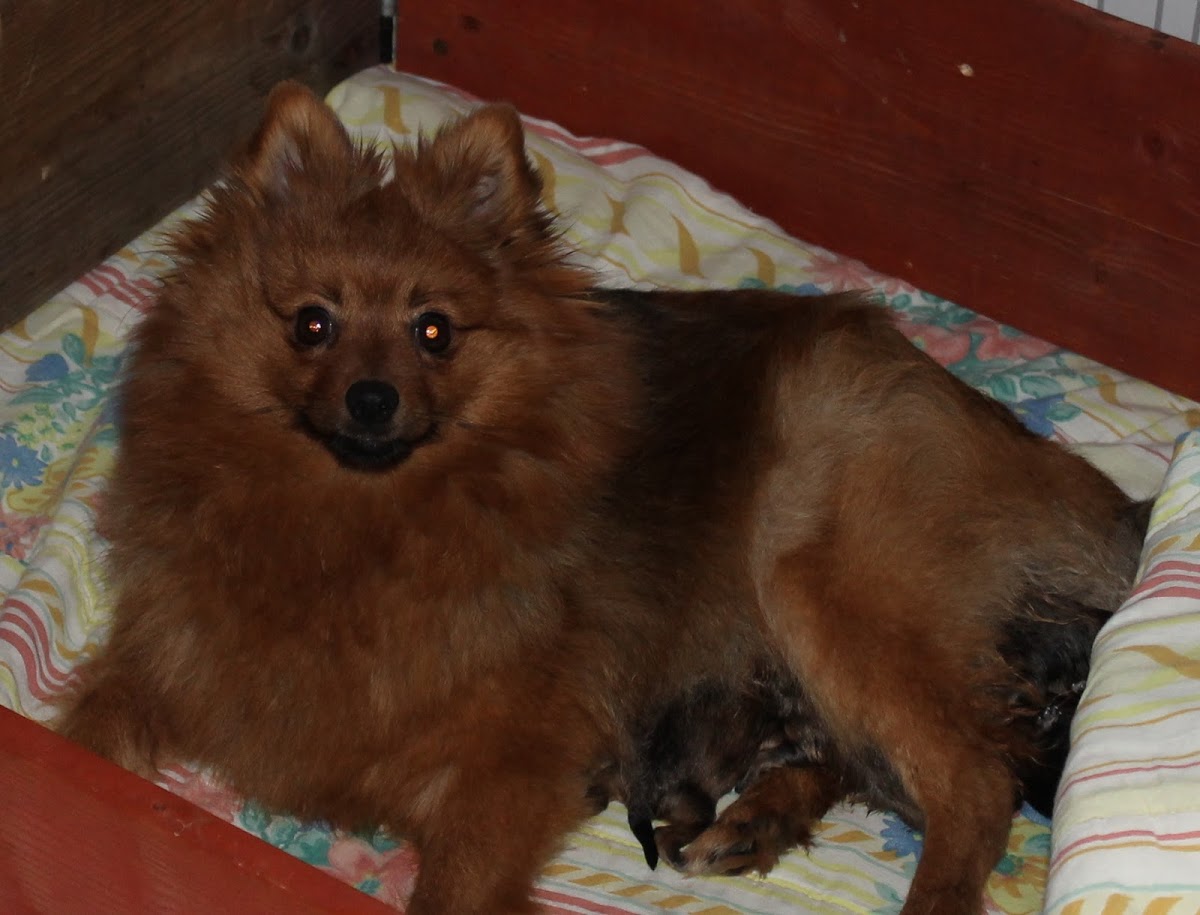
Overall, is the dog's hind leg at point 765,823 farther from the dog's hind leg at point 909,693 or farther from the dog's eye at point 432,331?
the dog's eye at point 432,331

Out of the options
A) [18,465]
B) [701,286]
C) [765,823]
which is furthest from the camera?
[701,286]

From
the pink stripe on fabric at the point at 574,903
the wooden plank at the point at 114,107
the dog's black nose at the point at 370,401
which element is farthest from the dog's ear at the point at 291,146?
the pink stripe on fabric at the point at 574,903

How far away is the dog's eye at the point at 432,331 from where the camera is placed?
3762 millimetres

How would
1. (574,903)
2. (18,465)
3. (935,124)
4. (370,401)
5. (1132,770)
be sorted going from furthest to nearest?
(935,124) → (18,465) → (574,903) → (370,401) → (1132,770)

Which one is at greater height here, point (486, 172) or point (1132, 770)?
point (486, 172)

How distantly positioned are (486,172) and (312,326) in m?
0.54

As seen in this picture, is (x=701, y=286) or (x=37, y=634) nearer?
(x=37, y=634)

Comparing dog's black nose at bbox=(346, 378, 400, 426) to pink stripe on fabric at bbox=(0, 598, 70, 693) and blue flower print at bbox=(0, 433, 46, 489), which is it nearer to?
pink stripe on fabric at bbox=(0, 598, 70, 693)

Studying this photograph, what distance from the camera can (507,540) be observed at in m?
3.80

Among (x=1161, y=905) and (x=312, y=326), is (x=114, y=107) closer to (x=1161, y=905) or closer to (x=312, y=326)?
(x=312, y=326)

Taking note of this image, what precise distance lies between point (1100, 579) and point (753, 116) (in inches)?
81.2

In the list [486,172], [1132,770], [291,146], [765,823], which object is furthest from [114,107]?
[1132,770]

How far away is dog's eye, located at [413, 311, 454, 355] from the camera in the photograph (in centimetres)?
376

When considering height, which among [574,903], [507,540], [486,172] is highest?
[486,172]
